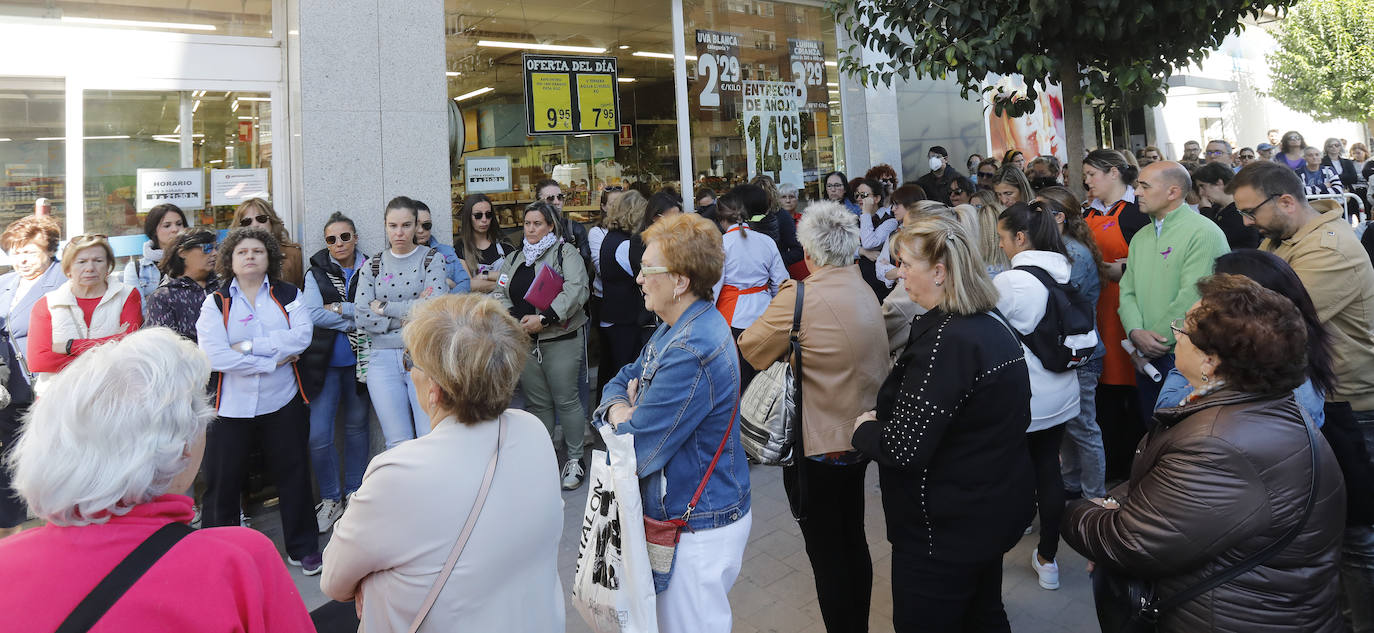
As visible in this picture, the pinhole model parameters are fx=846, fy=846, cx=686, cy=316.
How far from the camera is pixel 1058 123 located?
47.6 ft

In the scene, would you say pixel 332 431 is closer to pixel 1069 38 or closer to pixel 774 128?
pixel 774 128

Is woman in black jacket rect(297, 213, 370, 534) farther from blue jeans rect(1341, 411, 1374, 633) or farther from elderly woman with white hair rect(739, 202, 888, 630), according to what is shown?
blue jeans rect(1341, 411, 1374, 633)

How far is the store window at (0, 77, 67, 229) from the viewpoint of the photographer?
18.1 ft

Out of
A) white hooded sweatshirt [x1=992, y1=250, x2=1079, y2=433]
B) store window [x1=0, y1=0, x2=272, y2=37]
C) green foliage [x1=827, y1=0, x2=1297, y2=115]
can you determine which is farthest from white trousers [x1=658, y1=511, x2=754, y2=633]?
store window [x1=0, y1=0, x2=272, y2=37]

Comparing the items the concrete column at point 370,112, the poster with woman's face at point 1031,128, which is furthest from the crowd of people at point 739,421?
the poster with woman's face at point 1031,128

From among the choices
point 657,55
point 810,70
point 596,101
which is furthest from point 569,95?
point 810,70

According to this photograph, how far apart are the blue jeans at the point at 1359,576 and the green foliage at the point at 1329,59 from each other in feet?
73.3

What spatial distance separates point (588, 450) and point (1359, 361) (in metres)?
5.08

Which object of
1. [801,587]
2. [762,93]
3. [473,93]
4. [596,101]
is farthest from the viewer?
[762,93]

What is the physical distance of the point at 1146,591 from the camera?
2.45 meters

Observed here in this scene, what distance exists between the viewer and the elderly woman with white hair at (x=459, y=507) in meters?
2.02

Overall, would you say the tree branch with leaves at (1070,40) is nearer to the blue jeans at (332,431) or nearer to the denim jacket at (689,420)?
the denim jacket at (689,420)

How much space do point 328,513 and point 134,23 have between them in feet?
11.9

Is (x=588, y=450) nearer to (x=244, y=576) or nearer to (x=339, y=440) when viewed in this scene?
(x=339, y=440)
